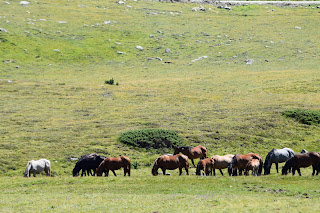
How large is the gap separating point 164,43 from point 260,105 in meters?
66.9

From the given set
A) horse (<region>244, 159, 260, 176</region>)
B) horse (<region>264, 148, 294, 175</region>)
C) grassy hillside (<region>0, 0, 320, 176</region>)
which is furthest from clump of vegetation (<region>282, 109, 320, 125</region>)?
horse (<region>244, 159, 260, 176</region>)

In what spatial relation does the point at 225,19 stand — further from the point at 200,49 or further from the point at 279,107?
the point at 279,107

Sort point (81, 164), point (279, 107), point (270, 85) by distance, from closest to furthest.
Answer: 1. point (81, 164)
2. point (279, 107)
3. point (270, 85)

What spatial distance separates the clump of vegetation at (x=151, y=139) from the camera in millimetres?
44406

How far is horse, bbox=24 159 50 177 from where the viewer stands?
32.3m

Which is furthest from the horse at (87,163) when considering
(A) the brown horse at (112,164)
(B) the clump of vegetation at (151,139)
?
(B) the clump of vegetation at (151,139)

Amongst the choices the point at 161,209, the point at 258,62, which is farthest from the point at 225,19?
the point at 161,209

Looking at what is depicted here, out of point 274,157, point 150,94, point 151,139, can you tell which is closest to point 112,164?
point 274,157

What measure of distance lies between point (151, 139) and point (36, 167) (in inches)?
597

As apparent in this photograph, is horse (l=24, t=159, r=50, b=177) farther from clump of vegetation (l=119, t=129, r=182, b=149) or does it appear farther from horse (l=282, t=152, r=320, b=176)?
horse (l=282, t=152, r=320, b=176)

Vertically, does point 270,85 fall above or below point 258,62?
below

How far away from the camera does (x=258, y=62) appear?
105188 mm

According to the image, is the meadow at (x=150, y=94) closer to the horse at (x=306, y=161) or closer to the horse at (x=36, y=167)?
the horse at (x=306, y=161)

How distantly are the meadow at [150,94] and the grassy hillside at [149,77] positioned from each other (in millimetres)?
280
